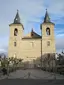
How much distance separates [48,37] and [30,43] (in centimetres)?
733

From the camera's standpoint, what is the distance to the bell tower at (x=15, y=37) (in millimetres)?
83556

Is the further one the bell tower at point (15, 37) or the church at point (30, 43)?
the church at point (30, 43)

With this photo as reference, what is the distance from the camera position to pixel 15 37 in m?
85.6

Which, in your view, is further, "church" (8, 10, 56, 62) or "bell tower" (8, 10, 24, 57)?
"church" (8, 10, 56, 62)

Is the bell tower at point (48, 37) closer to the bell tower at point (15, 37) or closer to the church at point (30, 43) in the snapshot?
the church at point (30, 43)

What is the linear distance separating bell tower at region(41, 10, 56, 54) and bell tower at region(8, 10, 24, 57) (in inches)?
336

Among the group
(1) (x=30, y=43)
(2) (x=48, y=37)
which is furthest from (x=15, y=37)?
(2) (x=48, y=37)

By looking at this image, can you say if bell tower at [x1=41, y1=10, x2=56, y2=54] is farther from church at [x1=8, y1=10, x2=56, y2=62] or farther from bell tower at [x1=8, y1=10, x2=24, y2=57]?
bell tower at [x1=8, y1=10, x2=24, y2=57]

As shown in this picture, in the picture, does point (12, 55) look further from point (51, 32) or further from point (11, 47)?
point (51, 32)

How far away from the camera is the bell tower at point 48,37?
275 ft

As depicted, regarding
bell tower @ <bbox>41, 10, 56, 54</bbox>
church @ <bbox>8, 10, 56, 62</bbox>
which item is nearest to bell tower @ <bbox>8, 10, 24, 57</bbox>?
church @ <bbox>8, 10, 56, 62</bbox>

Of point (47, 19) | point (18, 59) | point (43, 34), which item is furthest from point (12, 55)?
point (47, 19)

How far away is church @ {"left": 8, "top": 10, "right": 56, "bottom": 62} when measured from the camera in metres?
83.9

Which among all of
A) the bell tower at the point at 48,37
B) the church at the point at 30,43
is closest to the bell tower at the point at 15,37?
the church at the point at 30,43
